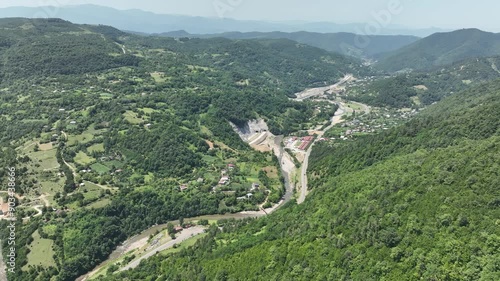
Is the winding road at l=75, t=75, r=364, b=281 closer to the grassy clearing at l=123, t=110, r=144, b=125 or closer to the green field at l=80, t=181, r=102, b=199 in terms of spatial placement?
the green field at l=80, t=181, r=102, b=199

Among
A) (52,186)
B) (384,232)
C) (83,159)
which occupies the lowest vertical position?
(52,186)

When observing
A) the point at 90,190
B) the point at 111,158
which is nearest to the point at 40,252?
the point at 90,190

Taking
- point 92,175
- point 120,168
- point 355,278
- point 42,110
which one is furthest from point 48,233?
point 42,110

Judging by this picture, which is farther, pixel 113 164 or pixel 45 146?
pixel 45 146

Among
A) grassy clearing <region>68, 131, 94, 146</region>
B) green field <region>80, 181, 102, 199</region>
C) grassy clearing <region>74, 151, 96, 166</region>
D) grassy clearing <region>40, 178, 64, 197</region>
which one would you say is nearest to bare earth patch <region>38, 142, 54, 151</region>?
grassy clearing <region>68, 131, 94, 146</region>

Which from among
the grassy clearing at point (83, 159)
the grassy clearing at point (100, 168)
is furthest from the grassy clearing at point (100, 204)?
the grassy clearing at point (83, 159)

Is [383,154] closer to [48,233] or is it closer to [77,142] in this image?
[48,233]

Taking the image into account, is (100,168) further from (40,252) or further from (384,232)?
(384,232)
